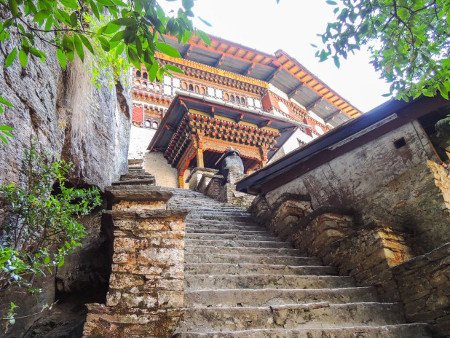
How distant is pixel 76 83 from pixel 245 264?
11.6 ft

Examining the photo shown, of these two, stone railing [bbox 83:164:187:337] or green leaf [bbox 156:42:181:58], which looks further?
stone railing [bbox 83:164:187:337]

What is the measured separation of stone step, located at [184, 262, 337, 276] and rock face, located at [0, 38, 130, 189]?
205 centimetres

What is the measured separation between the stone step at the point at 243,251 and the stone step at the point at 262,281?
707 millimetres

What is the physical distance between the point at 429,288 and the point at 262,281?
1.68 m

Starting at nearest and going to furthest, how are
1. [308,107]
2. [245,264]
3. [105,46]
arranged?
[105,46] → [245,264] → [308,107]

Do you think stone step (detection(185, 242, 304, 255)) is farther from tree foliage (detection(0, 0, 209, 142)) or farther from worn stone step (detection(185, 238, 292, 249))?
tree foliage (detection(0, 0, 209, 142))

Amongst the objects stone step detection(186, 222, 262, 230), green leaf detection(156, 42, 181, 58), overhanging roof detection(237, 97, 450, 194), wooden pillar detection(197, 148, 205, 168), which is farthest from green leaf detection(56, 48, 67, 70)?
wooden pillar detection(197, 148, 205, 168)

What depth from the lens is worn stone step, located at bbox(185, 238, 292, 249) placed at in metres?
4.86

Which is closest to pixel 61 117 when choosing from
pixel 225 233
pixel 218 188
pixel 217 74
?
pixel 225 233

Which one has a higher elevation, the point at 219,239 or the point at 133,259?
the point at 219,239

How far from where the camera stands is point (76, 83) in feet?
15.8

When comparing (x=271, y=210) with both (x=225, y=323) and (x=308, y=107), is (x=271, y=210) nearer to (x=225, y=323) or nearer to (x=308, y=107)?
Answer: (x=225, y=323)

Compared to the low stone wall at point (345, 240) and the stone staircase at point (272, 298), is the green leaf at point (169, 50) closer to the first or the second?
the stone staircase at point (272, 298)

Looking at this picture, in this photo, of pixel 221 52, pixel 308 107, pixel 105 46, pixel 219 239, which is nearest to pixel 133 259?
pixel 105 46
